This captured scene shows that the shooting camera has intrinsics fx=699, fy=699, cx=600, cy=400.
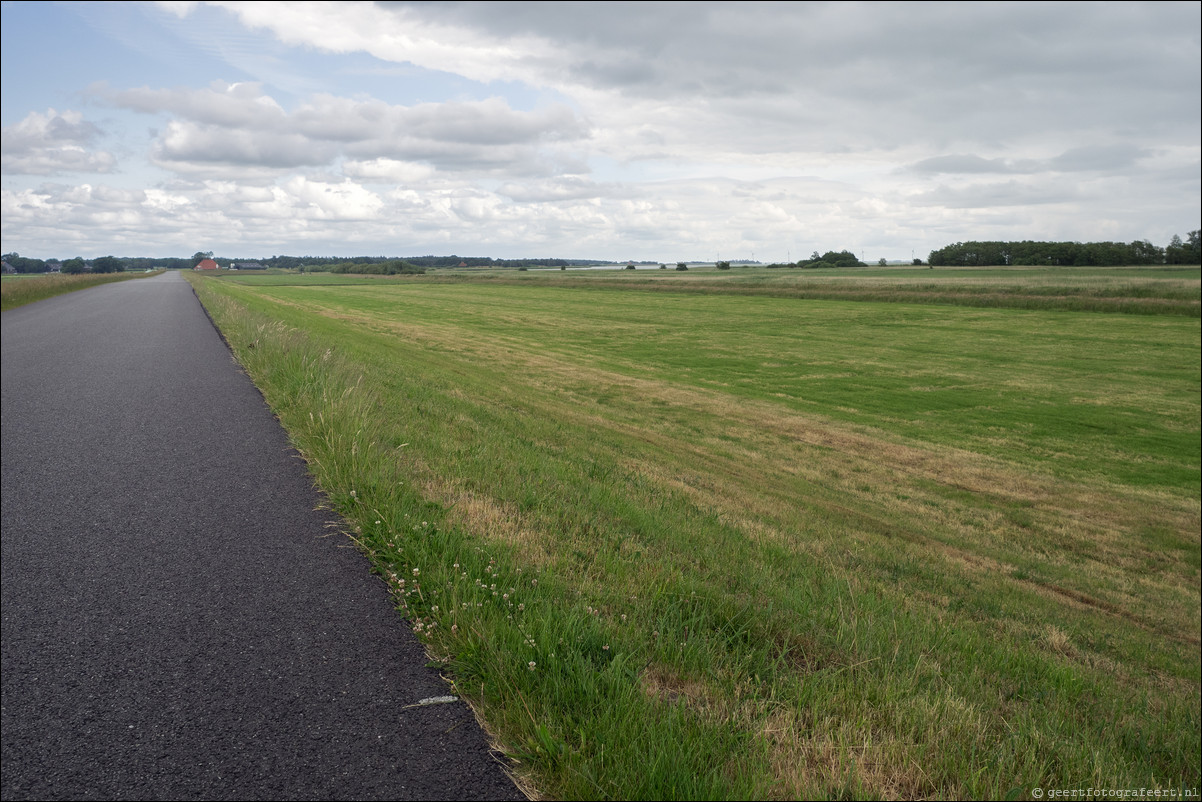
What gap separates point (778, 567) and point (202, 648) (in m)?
5.66

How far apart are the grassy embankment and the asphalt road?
0.36 m

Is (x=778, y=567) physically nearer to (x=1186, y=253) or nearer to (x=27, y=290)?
(x=27, y=290)

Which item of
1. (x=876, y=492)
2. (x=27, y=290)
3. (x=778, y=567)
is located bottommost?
(x=876, y=492)

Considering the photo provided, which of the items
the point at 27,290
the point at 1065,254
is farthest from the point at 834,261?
the point at 27,290

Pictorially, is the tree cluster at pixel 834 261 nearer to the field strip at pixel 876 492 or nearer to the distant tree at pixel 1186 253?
the distant tree at pixel 1186 253

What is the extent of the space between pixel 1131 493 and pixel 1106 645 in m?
10.5

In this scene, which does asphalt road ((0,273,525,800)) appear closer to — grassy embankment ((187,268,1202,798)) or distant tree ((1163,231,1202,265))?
grassy embankment ((187,268,1202,798))

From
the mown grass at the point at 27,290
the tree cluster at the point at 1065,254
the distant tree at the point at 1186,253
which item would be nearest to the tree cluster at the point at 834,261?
the tree cluster at the point at 1065,254

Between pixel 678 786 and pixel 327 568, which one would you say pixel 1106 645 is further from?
pixel 327 568

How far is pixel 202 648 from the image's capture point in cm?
423

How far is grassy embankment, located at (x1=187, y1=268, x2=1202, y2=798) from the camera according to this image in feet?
11.3

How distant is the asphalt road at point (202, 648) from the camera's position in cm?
319

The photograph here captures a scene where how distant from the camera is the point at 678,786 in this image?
A: 2.96 m

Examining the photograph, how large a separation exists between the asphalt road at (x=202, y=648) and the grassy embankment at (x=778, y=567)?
0.36 meters
